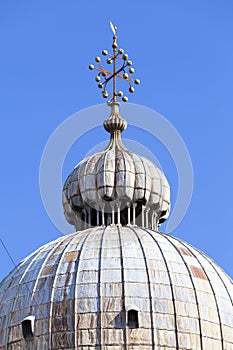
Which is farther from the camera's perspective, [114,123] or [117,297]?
[114,123]

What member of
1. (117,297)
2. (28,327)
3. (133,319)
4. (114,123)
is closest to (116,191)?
(114,123)

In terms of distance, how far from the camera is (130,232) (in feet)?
353

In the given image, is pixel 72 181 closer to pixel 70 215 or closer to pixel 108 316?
pixel 70 215

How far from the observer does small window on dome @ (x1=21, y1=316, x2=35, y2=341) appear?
103000 millimetres

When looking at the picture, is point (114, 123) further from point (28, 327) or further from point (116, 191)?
point (28, 327)

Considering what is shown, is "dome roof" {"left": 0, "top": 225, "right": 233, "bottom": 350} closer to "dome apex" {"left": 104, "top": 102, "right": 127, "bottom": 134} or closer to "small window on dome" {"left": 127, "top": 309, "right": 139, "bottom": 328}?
"small window on dome" {"left": 127, "top": 309, "right": 139, "bottom": 328}

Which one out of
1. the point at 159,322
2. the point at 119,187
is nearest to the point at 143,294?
the point at 159,322

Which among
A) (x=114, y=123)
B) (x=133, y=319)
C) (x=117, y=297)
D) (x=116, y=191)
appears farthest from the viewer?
(x=114, y=123)

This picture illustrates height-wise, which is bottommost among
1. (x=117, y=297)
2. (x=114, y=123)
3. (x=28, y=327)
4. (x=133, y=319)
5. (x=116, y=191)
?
(x=133, y=319)

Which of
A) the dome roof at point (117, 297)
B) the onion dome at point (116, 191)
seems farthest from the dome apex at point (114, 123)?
the dome roof at point (117, 297)

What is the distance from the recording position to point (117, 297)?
103 meters

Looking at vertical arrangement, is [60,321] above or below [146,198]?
below

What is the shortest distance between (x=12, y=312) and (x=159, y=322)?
7.55 m

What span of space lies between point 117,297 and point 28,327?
4525 mm
